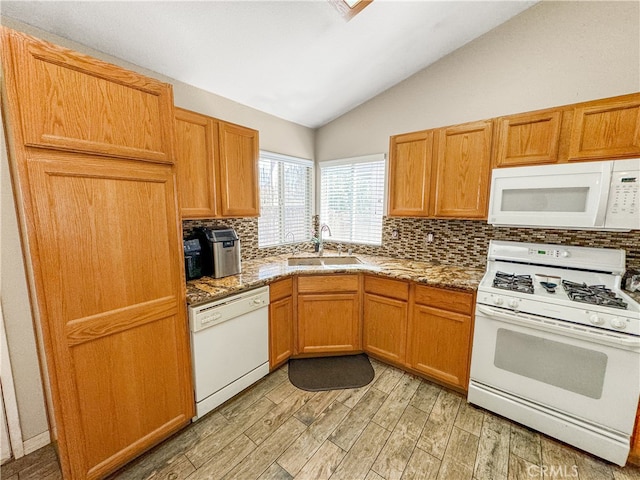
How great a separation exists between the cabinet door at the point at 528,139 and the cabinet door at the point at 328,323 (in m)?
1.64

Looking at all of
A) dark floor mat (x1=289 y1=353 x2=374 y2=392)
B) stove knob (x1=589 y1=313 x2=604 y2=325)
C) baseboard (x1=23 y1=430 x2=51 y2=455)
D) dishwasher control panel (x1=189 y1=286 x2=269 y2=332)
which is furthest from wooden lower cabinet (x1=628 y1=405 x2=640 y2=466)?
baseboard (x1=23 y1=430 x2=51 y2=455)

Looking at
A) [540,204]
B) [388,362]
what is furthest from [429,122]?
[388,362]

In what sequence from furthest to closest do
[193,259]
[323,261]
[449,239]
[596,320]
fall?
[323,261], [449,239], [193,259], [596,320]

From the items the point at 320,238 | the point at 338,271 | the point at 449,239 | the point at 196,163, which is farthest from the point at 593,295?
the point at 196,163

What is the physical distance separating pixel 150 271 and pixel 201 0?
1495mm

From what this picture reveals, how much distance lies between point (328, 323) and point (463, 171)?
1.75 meters

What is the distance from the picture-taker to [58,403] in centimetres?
116

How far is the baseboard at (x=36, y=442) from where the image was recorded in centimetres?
153

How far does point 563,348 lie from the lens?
1533 mm

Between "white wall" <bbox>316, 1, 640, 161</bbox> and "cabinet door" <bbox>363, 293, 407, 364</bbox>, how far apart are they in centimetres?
168

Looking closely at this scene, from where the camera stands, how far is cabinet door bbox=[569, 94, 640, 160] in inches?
58.1

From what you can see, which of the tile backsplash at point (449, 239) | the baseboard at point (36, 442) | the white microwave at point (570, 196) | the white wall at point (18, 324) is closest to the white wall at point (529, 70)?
the white microwave at point (570, 196)

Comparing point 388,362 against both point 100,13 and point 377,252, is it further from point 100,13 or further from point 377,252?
point 100,13

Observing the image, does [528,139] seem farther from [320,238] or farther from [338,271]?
[320,238]
